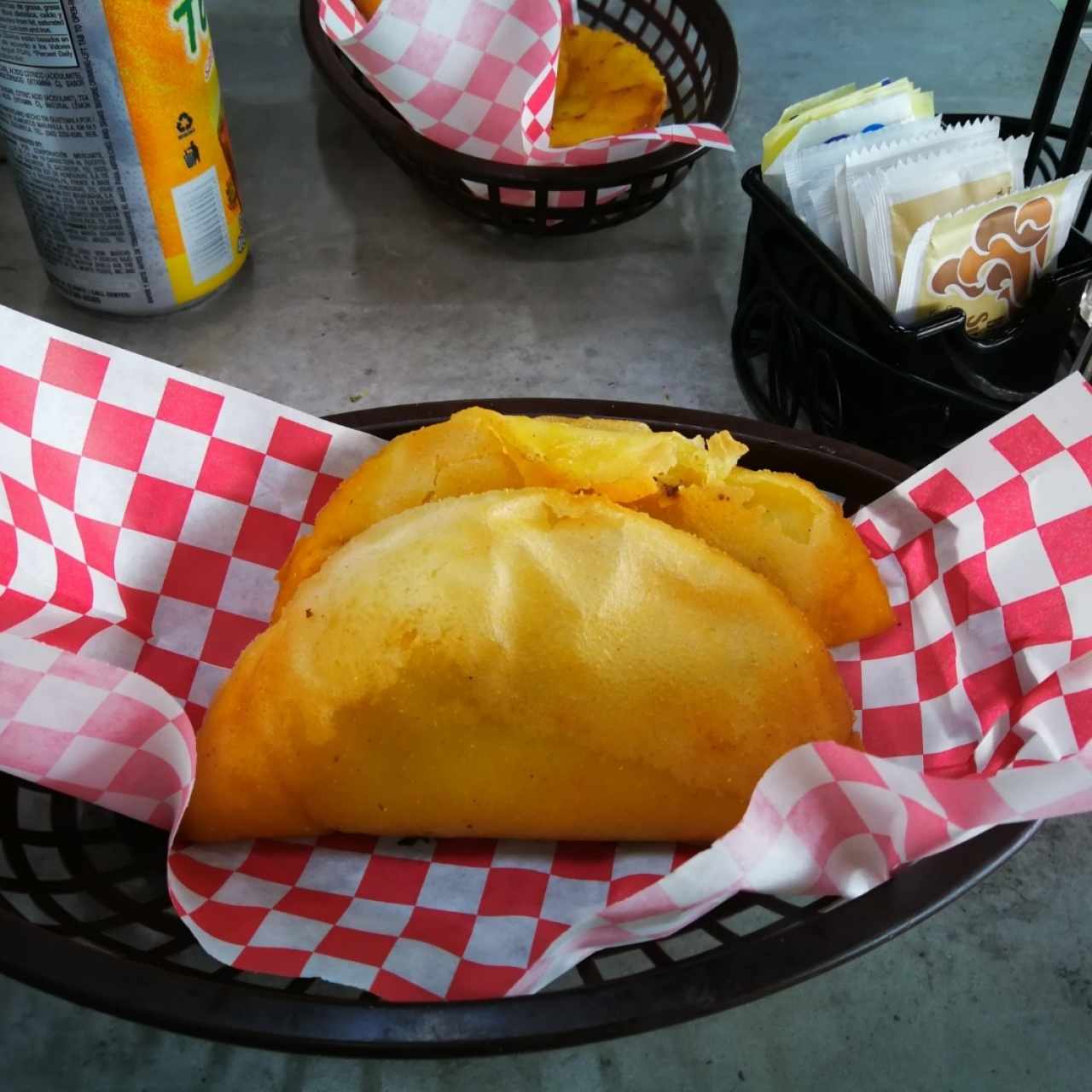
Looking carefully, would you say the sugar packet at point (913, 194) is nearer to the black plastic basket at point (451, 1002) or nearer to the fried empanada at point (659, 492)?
the fried empanada at point (659, 492)

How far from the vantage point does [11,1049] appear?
543mm

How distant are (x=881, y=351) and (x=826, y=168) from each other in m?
0.17

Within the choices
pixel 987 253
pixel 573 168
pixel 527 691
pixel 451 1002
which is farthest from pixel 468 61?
pixel 451 1002

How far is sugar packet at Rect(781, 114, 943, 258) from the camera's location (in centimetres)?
82

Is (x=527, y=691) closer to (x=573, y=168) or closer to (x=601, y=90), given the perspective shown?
(x=573, y=168)

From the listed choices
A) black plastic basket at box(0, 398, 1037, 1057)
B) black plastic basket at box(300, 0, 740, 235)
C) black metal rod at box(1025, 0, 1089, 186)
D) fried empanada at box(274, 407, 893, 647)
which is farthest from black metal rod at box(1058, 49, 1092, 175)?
black plastic basket at box(0, 398, 1037, 1057)

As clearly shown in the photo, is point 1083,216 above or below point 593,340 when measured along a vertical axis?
above

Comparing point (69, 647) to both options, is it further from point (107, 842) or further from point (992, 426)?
point (992, 426)

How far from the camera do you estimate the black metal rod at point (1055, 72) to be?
32.5 inches

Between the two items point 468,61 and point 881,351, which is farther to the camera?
point 468,61

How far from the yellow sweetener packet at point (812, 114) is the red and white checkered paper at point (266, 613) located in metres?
0.37

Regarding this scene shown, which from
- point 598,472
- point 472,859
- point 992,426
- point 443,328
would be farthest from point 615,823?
point 443,328

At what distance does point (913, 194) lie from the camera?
0.78 meters

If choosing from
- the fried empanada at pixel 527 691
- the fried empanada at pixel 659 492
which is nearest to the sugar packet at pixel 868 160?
the fried empanada at pixel 659 492
